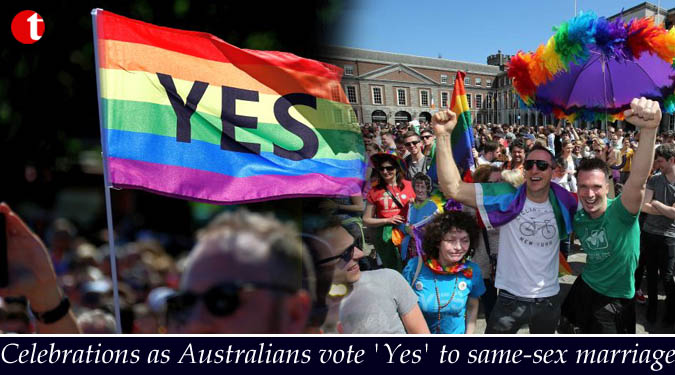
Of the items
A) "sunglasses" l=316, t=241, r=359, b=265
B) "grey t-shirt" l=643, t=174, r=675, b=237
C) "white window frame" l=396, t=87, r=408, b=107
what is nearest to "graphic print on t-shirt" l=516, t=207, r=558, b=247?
"sunglasses" l=316, t=241, r=359, b=265

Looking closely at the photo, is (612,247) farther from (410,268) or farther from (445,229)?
(410,268)

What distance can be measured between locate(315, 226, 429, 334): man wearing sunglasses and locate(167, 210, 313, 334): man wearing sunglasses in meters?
0.35

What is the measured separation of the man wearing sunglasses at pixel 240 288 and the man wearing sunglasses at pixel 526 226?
3.87ft

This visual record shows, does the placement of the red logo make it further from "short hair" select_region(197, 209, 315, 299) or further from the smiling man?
the smiling man

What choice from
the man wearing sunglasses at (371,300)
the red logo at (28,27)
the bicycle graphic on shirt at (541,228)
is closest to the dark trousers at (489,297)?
the bicycle graphic on shirt at (541,228)

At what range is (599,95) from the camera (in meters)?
4.46

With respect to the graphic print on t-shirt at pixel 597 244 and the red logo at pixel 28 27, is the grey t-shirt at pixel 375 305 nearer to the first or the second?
the graphic print on t-shirt at pixel 597 244

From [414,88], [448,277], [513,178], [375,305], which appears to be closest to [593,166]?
[513,178]

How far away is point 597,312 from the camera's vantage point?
8.34ft

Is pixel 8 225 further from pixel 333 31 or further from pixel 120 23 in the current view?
pixel 333 31

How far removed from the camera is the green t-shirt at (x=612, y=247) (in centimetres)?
238

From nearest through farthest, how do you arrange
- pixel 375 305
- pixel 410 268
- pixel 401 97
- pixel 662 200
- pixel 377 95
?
pixel 375 305, pixel 410 268, pixel 662 200, pixel 377 95, pixel 401 97

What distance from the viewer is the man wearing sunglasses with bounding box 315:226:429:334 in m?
2.08

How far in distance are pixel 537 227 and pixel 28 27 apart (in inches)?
126
